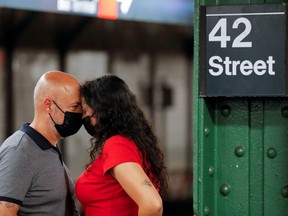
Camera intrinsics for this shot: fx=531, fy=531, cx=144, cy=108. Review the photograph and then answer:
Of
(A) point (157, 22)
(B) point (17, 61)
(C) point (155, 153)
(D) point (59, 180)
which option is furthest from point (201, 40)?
(A) point (157, 22)

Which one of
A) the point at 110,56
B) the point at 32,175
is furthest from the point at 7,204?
the point at 110,56

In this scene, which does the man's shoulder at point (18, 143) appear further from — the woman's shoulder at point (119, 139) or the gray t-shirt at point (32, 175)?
the woman's shoulder at point (119, 139)

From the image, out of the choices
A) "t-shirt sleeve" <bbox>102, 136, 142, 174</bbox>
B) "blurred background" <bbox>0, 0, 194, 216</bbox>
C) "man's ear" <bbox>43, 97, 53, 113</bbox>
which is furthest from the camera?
"blurred background" <bbox>0, 0, 194, 216</bbox>

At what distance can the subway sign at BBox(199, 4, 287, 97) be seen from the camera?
1.47 metres

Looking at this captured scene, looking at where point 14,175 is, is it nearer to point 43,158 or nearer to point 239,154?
point 43,158

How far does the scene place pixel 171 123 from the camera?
658 centimetres

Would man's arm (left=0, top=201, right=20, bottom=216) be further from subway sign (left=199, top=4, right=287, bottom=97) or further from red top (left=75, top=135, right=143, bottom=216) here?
subway sign (left=199, top=4, right=287, bottom=97)

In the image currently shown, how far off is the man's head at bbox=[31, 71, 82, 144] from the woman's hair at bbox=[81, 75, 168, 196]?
11 cm

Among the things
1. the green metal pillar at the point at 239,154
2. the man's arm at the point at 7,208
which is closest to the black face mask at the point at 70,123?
the man's arm at the point at 7,208

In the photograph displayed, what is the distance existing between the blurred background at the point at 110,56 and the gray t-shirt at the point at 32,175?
246 centimetres

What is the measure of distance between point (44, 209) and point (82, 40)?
395 centimetres

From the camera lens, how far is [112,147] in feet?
5.84

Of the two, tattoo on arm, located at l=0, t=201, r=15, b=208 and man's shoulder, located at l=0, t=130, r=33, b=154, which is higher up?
man's shoulder, located at l=0, t=130, r=33, b=154

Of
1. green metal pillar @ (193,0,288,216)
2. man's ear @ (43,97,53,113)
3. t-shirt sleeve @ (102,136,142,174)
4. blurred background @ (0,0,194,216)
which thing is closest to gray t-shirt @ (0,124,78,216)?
man's ear @ (43,97,53,113)
